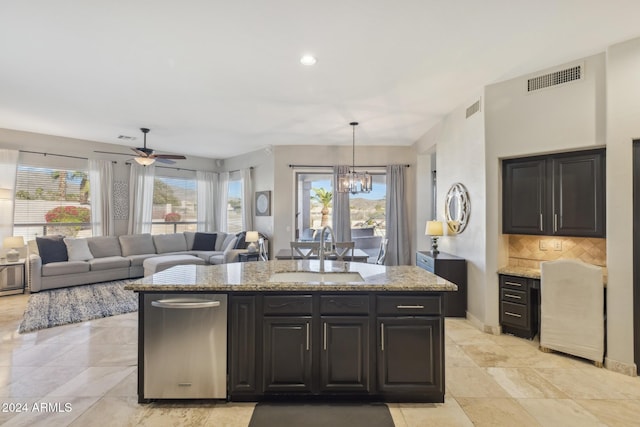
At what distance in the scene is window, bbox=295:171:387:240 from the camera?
7234mm

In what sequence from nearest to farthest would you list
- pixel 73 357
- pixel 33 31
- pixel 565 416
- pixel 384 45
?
1. pixel 565 416
2. pixel 33 31
3. pixel 384 45
4. pixel 73 357

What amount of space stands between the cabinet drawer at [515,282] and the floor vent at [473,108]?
2106mm

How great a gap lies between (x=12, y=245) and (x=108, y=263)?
1.46m

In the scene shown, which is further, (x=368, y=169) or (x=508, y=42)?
(x=368, y=169)

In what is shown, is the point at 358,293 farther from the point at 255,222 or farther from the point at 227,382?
the point at 255,222

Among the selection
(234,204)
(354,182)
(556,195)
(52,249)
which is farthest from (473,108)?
(52,249)

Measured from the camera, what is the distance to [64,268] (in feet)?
19.4

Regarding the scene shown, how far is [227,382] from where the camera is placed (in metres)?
2.41

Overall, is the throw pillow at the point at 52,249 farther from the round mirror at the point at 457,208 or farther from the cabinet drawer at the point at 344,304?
the round mirror at the point at 457,208

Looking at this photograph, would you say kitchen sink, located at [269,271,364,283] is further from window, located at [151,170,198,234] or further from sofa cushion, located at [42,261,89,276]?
window, located at [151,170,198,234]

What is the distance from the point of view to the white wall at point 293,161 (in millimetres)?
7031

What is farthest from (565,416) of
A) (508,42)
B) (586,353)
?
(508,42)

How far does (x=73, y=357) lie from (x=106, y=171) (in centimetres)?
510

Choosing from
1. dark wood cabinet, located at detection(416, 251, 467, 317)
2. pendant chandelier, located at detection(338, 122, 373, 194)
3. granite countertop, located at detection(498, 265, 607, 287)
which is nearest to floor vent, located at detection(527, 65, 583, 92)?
granite countertop, located at detection(498, 265, 607, 287)
